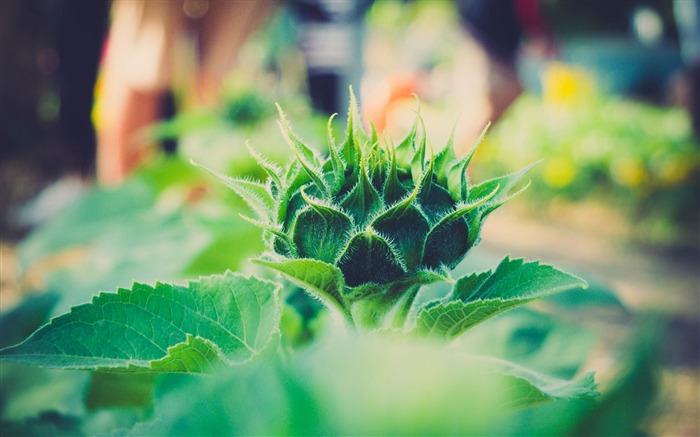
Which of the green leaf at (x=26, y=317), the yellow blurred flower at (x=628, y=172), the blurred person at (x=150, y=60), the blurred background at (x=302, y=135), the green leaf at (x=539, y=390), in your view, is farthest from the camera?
the yellow blurred flower at (x=628, y=172)

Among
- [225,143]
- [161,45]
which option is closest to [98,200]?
[225,143]

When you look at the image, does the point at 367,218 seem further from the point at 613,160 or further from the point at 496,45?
the point at 613,160

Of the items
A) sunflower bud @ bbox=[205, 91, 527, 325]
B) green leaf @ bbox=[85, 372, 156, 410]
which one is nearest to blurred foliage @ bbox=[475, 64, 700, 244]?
green leaf @ bbox=[85, 372, 156, 410]

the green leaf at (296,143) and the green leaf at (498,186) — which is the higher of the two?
the green leaf at (296,143)

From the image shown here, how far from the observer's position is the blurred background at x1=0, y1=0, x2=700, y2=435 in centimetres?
131

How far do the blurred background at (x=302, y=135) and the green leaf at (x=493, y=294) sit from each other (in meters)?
0.10

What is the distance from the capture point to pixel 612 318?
3422 millimetres

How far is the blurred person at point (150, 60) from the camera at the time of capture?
97.7 inches

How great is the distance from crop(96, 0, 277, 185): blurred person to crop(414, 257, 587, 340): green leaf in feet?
5.96

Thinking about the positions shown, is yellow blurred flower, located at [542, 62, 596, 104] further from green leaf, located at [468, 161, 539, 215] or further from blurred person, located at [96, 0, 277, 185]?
green leaf, located at [468, 161, 539, 215]

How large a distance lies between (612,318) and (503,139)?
7.80 ft

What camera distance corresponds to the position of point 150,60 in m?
2.44

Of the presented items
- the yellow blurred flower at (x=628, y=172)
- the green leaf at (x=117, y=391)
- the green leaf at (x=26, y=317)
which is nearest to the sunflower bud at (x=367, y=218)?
the green leaf at (x=117, y=391)

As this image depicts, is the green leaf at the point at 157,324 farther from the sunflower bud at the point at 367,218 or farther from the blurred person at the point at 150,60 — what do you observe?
the blurred person at the point at 150,60
